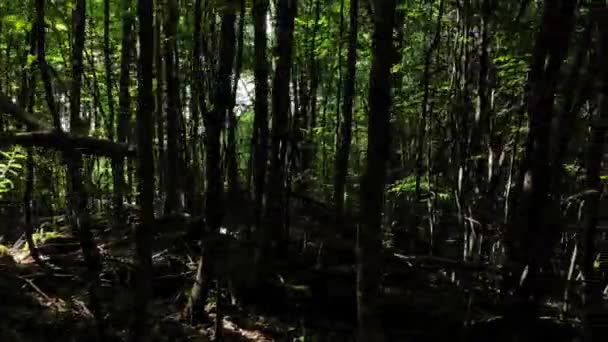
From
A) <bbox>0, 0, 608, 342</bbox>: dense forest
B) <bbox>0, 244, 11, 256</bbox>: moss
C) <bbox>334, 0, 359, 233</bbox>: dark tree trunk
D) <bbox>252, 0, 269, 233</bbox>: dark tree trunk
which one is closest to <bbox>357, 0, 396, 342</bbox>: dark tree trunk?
<bbox>0, 0, 608, 342</bbox>: dense forest

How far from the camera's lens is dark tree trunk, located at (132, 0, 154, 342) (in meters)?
5.88

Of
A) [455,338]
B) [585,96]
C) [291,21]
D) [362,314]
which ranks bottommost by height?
[455,338]

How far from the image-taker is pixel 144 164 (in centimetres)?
596

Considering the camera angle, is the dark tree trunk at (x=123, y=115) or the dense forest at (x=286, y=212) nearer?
the dense forest at (x=286, y=212)

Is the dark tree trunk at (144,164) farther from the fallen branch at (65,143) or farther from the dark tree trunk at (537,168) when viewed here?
the dark tree trunk at (537,168)

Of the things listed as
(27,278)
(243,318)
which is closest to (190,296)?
(243,318)

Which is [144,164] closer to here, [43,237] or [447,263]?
[447,263]

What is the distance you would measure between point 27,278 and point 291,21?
6360mm

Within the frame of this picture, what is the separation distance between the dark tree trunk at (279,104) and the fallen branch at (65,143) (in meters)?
3.58

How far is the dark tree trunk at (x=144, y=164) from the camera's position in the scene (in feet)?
19.3

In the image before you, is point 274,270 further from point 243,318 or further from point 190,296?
point 190,296

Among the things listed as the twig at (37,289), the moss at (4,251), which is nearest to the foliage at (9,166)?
the twig at (37,289)

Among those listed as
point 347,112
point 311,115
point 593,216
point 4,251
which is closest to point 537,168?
point 593,216

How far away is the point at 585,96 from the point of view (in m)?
6.30
